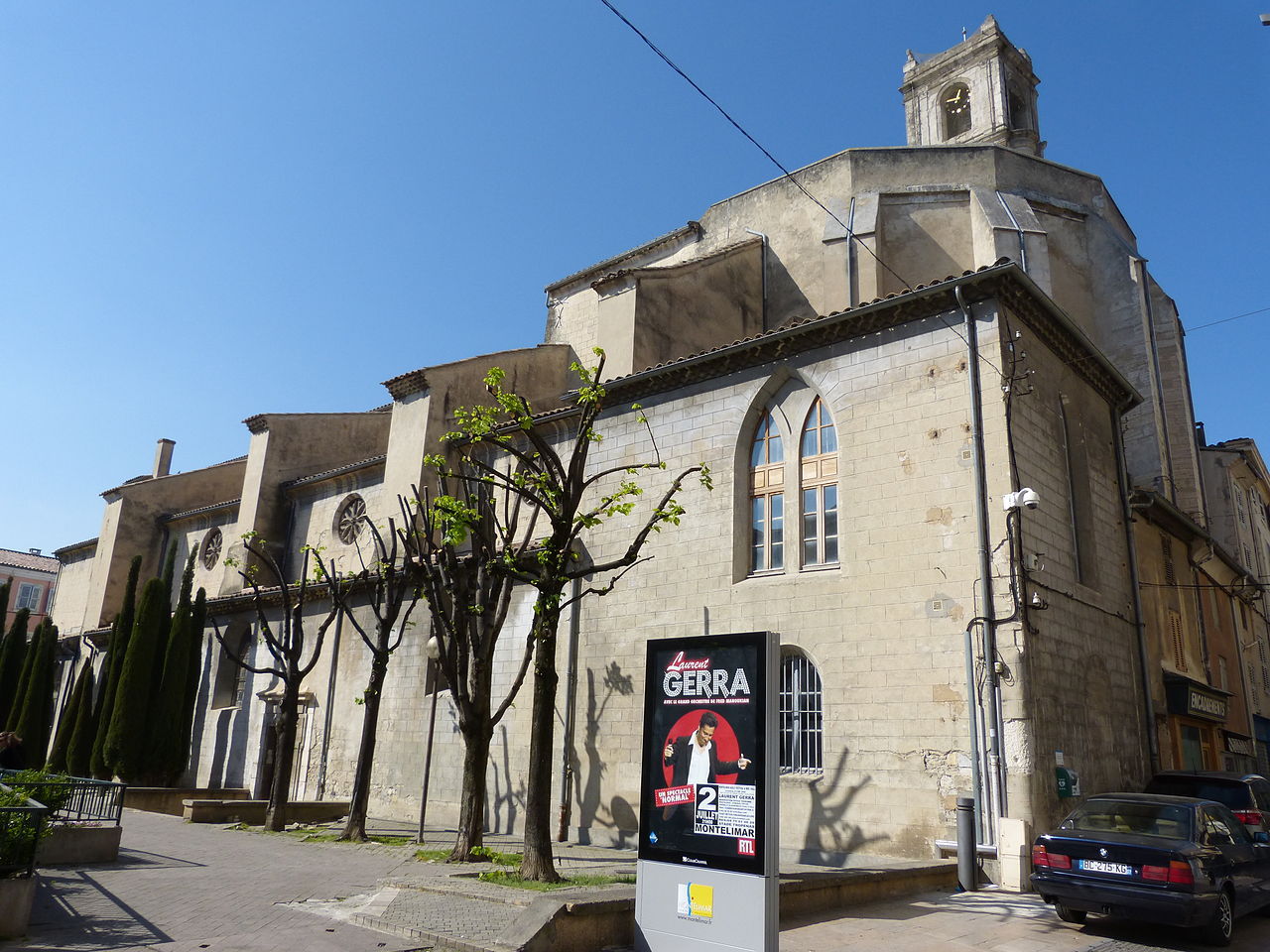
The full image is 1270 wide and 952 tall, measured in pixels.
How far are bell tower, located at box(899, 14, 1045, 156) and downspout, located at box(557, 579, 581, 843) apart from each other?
32.5 metres

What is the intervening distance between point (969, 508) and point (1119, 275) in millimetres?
14123

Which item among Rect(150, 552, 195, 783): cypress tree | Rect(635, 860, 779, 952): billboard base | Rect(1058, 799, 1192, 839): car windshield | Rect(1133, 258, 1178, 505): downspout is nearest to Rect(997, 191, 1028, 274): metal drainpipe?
Rect(1133, 258, 1178, 505): downspout

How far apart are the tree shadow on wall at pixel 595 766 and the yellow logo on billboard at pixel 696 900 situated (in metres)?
8.19

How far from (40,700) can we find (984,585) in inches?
1143

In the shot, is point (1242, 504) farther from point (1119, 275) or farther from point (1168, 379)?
point (1119, 275)

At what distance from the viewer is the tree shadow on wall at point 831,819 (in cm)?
1202

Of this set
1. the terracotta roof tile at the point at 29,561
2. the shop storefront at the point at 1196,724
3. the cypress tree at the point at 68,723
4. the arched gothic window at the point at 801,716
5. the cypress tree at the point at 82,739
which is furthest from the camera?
the terracotta roof tile at the point at 29,561

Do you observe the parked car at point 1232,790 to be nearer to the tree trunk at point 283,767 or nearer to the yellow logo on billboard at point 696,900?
the yellow logo on billboard at point 696,900

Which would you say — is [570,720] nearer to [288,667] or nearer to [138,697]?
[288,667]

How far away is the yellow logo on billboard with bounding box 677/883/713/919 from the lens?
249 inches

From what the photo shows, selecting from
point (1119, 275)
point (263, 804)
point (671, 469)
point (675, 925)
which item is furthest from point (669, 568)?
point (1119, 275)

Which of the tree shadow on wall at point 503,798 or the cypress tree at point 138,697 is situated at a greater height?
the cypress tree at point 138,697

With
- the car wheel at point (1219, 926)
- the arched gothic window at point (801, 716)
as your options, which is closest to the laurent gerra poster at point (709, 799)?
the car wheel at point (1219, 926)

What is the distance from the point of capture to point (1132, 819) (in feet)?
28.4
